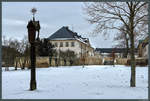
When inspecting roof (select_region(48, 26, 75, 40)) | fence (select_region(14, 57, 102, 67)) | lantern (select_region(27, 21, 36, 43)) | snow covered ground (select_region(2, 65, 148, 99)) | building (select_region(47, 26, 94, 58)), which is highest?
roof (select_region(48, 26, 75, 40))

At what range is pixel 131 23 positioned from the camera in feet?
40.0

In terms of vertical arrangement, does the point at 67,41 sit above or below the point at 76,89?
above

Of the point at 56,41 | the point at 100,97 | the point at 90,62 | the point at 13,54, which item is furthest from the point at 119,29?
the point at 56,41

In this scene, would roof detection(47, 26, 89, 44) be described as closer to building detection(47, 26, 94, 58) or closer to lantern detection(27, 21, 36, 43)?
building detection(47, 26, 94, 58)

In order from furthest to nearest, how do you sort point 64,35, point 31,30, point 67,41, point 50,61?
point 64,35 → point 67,41 → point 50,61 → point 31,30

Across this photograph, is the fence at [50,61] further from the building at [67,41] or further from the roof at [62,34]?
the roof at [62,34]

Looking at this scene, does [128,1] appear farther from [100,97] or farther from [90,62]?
[90,62]

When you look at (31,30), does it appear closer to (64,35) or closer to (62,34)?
(64,35)

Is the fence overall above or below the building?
below

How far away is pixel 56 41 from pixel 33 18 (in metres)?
66.0

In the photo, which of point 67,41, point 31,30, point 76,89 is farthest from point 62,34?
Result: point 76,89

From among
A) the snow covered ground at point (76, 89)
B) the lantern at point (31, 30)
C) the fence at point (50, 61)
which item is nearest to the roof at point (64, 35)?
the fence at point (50, 61)

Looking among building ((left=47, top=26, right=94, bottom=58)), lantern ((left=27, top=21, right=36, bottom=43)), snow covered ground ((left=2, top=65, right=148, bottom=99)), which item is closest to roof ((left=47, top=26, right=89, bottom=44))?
building ((left=47, top=26, right=94, bottom=58))

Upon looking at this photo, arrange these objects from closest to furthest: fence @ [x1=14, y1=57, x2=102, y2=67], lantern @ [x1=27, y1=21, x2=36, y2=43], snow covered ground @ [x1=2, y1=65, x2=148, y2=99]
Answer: snow covered ground @ [x1=2, y1=65, x2=148, y2=99] < lantern @ [x1=27, y1=21, x2=36, y2=43] < fence @ [x1=14, y1=57, x2=102, y2=67]
